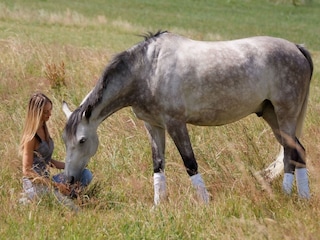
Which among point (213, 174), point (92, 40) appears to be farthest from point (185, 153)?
point (92, 40)

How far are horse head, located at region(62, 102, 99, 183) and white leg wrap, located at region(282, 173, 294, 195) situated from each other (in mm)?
1862

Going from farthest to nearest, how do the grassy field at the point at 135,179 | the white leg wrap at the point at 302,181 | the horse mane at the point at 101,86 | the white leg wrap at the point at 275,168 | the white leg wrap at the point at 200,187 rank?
Answer: the white leg wrap at the point at 275,168 < the horse mane at the point at 101,86 < the white leg wrap at the point at 302,181 < the white leg wrap at the point at 200,187 < the grassy field at the point at 135,179

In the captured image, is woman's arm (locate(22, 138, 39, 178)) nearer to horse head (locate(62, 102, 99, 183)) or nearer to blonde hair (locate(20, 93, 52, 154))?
blonde hair (locate(20, 93, 52, 154))

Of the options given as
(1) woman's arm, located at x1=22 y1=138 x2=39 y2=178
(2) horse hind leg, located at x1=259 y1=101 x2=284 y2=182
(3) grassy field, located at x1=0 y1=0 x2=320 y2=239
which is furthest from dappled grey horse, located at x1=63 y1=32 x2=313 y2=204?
(1) woman's arm, located at x1=22 y1=138 x2=39 y2=178

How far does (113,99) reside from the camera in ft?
23.3

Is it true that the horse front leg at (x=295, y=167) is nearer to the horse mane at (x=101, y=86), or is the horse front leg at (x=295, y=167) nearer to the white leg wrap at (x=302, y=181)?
the white leg wrap at (x=302, y=181)

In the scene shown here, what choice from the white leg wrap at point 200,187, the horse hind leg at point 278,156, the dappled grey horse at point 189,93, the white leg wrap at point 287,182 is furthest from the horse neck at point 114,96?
the white leg wrap at point 287,182

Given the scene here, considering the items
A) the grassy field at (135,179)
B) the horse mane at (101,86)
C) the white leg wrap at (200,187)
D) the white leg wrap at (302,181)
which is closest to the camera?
the grassy field at (135,179)

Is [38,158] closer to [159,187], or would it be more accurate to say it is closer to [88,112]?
[88,112]

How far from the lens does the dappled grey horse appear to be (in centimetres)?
699

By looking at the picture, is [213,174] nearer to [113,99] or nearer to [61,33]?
[113,99]

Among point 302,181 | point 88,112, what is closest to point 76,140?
point 88,112

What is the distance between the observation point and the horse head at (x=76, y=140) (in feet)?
23.0

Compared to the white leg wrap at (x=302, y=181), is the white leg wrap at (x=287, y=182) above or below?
below
